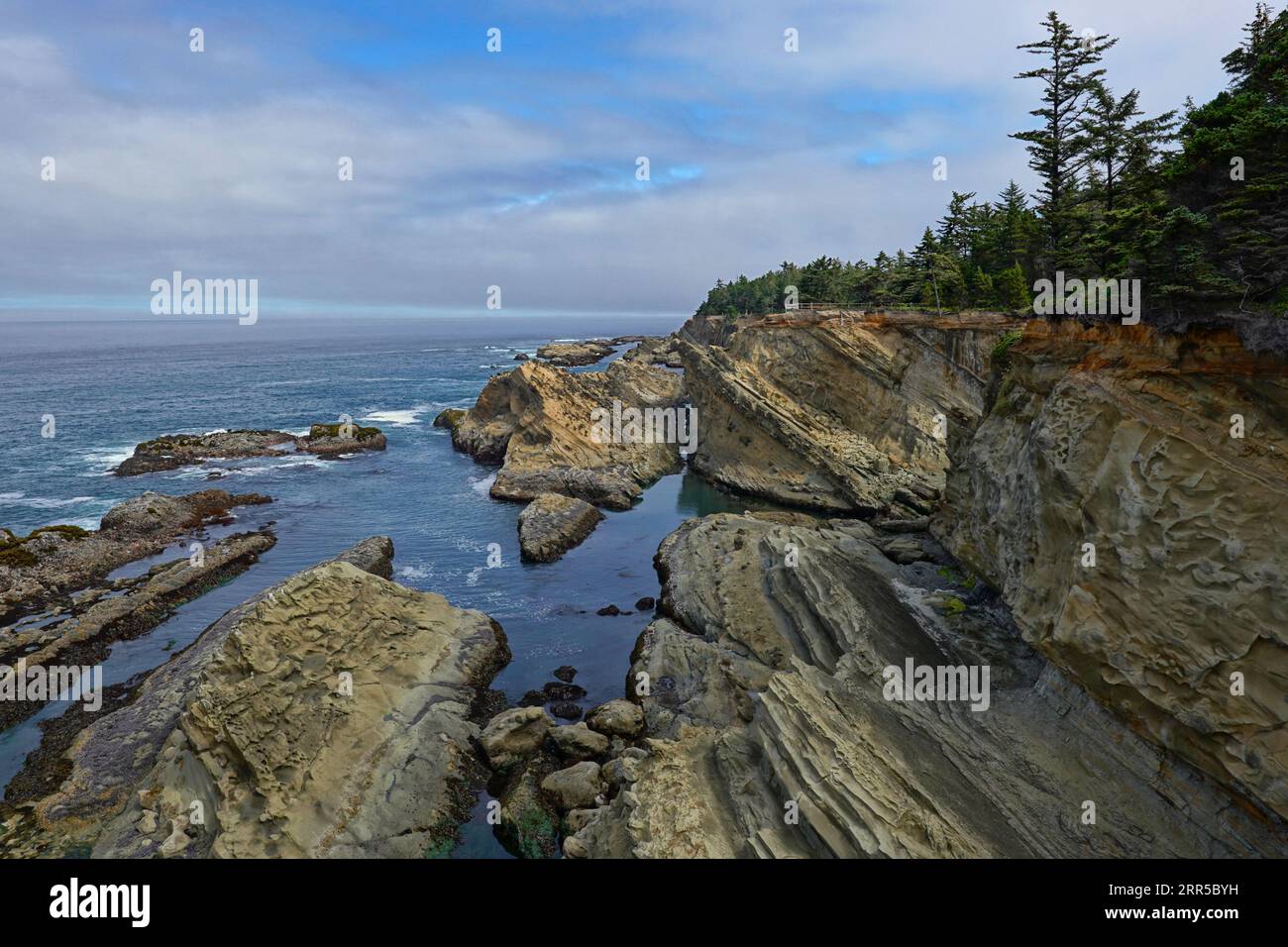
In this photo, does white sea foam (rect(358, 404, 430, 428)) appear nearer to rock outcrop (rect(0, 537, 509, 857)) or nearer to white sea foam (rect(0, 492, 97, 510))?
white sea foam (rect(0, 492, 97, 510))

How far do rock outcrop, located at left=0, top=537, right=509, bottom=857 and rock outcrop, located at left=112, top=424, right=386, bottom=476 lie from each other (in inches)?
1723

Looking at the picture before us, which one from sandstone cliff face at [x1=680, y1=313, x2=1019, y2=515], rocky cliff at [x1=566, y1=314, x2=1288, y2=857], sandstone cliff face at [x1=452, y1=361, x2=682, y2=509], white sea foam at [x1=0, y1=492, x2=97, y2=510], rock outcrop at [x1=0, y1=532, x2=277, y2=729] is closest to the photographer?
rocky cliff at [x1=566, y1=314, x2=1288, y2=857]

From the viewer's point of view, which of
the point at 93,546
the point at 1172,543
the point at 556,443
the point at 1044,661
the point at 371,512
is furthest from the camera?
the point at 556,443

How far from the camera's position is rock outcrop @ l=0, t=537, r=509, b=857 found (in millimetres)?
18094

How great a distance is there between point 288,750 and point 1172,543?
77.4 ft

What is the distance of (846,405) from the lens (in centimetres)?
5150

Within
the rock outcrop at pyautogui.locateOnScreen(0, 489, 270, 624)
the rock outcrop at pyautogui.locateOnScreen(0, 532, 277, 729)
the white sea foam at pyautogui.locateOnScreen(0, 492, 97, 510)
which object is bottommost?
the rock outcrop at pyautogui.locateOnScreen(0, 532, 277, 729)

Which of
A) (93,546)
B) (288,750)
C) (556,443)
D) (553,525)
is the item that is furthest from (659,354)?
(288,750)

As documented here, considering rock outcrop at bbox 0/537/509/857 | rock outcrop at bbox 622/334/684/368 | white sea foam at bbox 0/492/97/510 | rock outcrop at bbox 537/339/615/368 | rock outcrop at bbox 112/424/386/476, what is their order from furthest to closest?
1. rock outcrop at bbox 537/339/615/368
2. rock outcrop at bbox 622/334/684/368
3. rock outcrop at bbox 112/424/386/476
4. white sea foam at bbox 0/492/97/510
5. rock outcrop at bbox 0/537/509/857

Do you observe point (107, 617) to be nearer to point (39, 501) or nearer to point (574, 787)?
point (574, 787)

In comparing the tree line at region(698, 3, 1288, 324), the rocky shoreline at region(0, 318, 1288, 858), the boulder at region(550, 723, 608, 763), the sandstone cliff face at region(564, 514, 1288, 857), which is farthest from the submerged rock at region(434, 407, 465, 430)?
the boulder at region(550, 723, 608, 763)

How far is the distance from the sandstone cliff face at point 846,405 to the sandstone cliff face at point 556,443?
7585 mm

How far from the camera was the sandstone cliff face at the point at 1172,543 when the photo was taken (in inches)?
521

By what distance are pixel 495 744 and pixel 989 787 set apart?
14.6 metres
